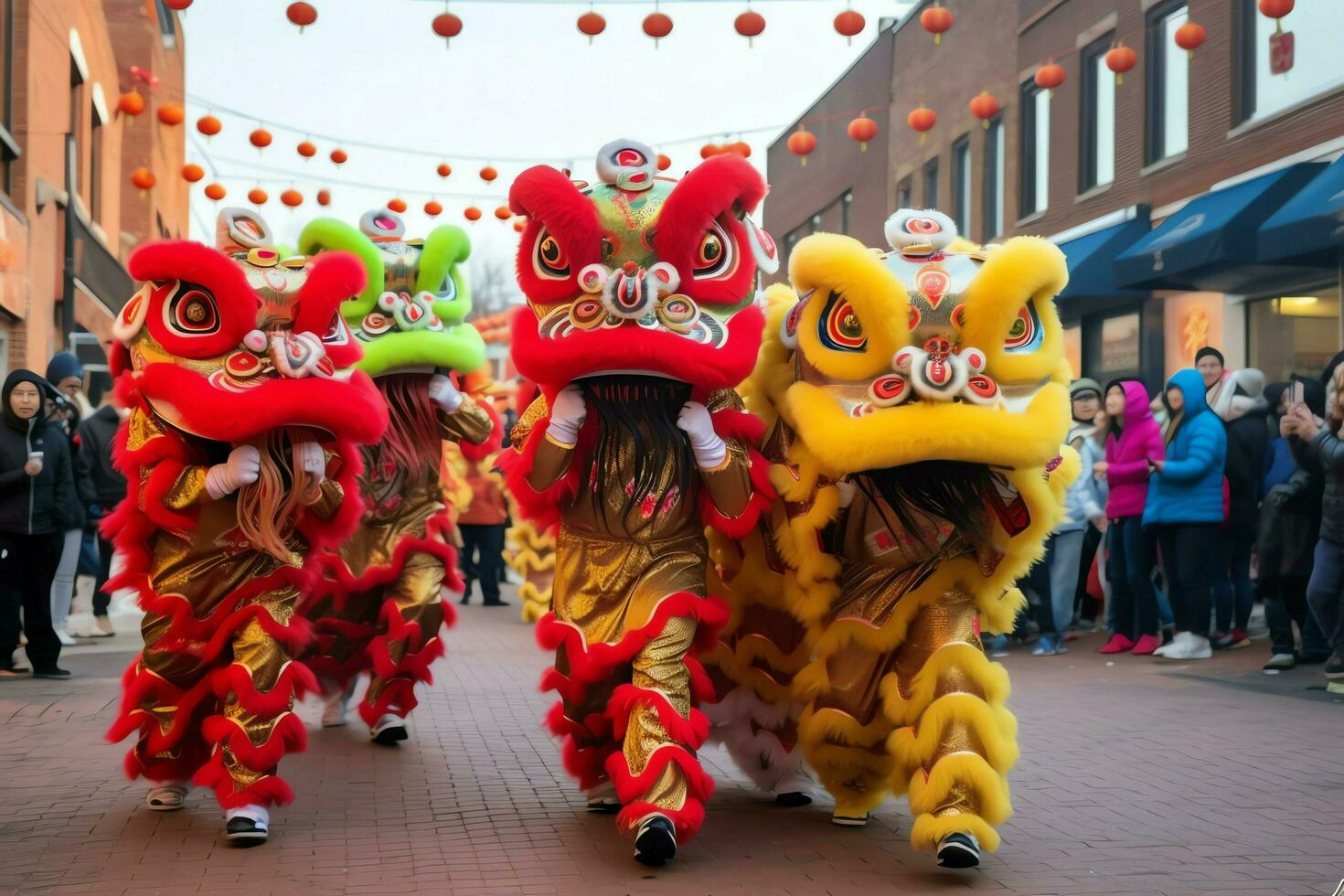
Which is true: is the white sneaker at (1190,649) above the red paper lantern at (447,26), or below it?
below

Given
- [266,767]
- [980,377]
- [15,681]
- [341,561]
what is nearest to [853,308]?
[980,377]

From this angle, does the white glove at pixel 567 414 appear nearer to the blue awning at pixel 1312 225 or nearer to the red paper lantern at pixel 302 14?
the red paper lantern at pixel 302 14

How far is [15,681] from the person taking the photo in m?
9.60

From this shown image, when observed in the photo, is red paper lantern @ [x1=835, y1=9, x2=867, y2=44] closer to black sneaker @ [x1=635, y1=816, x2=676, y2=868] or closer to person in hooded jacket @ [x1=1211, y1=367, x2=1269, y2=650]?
person in hooded jacket @ [x1=1211, y1=367, x2=1269, y2=650]

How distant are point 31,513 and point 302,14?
4.08m

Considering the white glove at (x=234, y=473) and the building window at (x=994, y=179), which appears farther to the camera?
the building window at (x=994, y=179)

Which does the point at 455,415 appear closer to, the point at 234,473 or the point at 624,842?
the point at 234,473

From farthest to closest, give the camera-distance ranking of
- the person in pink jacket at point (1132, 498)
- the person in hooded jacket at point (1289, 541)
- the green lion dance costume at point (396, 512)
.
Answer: the person in pink jacket at point (1132, 498)
the person in hooded jacket at point (1289, 541)
the green lion dance costume at point (396, 512)

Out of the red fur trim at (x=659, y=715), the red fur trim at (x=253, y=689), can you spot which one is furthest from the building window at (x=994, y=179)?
the red fur trim at (x=253, y=689)

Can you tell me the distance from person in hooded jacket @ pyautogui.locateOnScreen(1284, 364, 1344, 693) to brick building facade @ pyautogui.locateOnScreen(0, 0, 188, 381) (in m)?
13.1

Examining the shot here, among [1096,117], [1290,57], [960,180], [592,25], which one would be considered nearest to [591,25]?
[592,25]

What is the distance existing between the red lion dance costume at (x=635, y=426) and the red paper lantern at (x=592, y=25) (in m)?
6.57

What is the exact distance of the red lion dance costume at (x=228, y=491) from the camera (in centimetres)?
534

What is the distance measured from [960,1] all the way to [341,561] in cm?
1924
